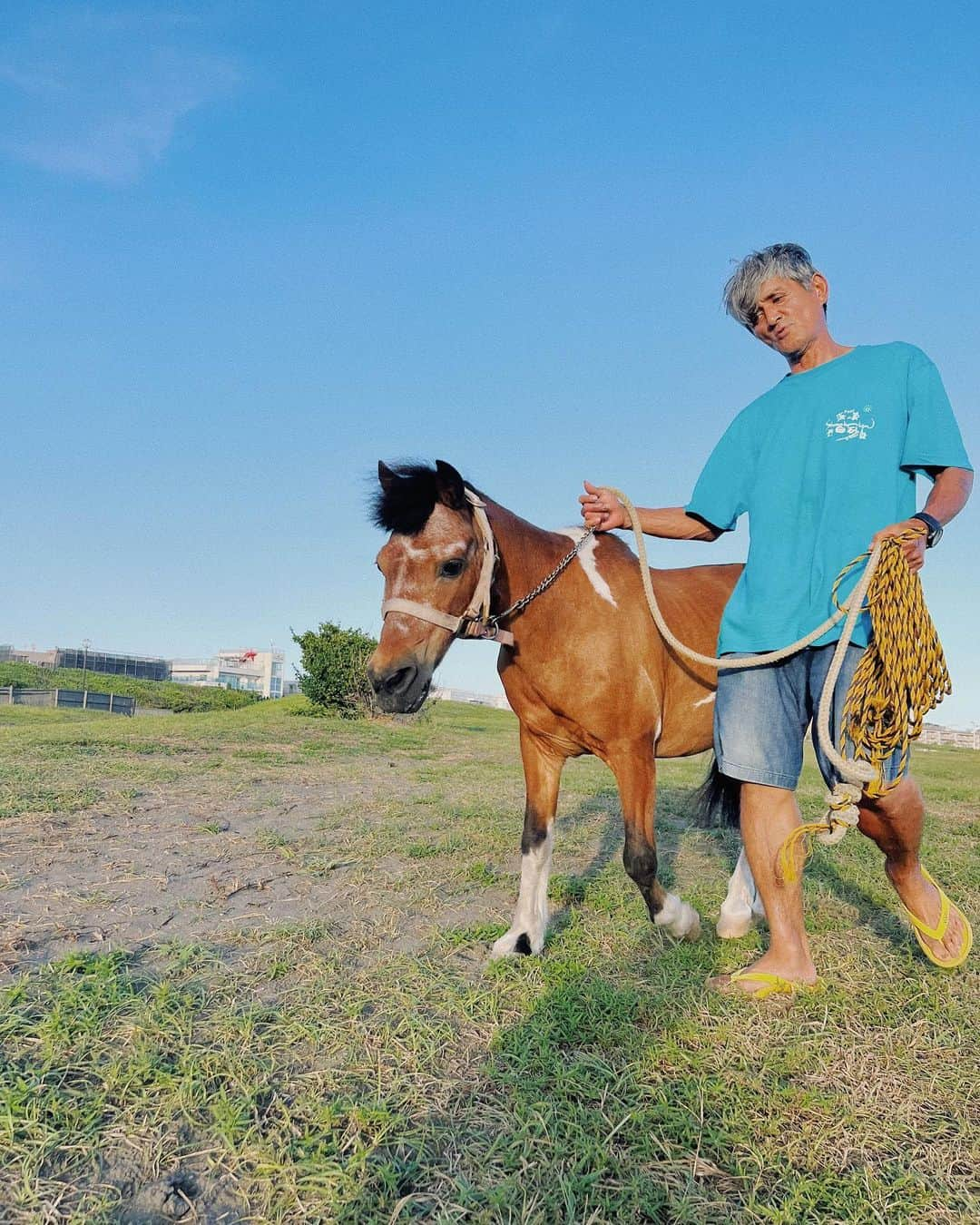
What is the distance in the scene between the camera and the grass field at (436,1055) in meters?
1.62

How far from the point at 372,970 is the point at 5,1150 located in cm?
128

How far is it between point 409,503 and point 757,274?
60.3 inches

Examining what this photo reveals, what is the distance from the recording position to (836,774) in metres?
2.51

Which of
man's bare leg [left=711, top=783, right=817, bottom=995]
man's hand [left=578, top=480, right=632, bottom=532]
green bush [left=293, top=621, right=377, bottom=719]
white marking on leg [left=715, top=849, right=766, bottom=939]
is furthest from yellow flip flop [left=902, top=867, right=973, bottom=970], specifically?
green bush [left=293, top=621, right=377, bottom=719]

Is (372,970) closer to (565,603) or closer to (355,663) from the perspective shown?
(565,603)

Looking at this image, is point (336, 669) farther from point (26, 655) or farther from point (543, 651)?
point (26, 655)

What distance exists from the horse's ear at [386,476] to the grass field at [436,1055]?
5.99 ft

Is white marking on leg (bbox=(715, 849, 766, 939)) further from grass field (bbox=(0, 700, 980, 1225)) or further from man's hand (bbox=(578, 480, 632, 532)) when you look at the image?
man's hand (bbox=(578, 480, 632, 532))

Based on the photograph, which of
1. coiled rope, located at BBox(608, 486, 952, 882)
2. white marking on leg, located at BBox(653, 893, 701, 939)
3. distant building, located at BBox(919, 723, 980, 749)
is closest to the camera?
coiled rope, located at BBox(608, 486, 952, 882)

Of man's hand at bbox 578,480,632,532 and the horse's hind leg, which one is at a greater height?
man's hand at bbox 578,480,632,532

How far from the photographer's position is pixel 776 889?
2.67 metres

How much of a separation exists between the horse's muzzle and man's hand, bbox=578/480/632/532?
967mm

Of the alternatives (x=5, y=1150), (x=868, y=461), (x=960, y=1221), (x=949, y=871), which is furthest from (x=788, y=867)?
(x=949, y=871)

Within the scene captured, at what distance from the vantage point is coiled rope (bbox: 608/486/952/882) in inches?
94.0
